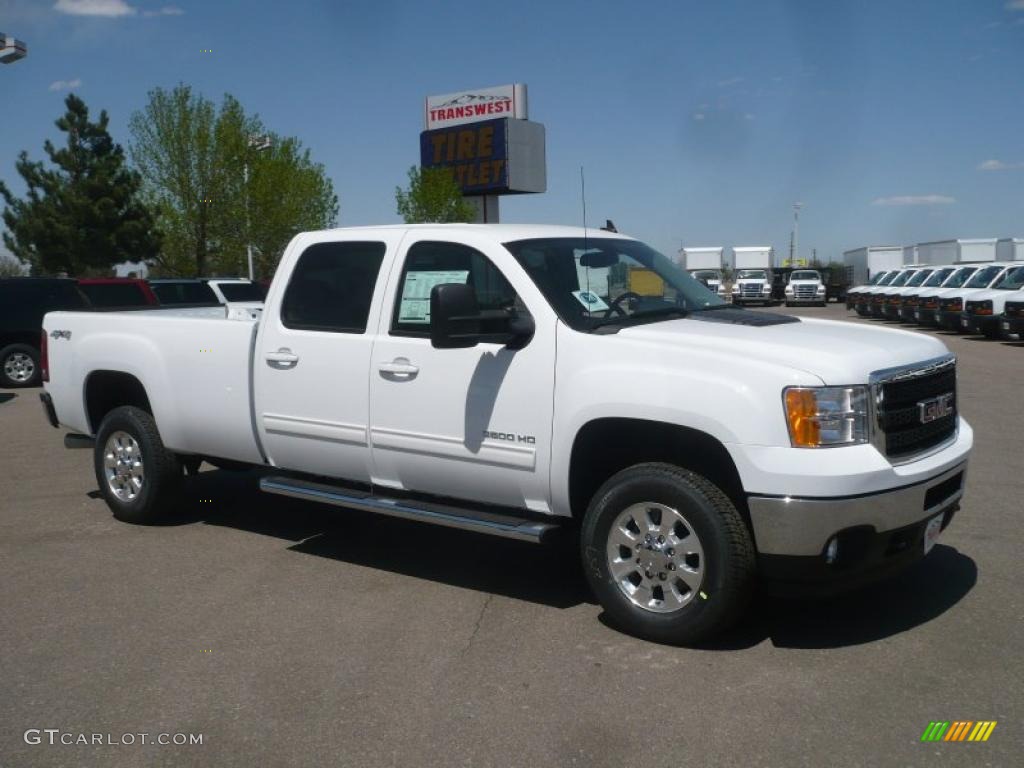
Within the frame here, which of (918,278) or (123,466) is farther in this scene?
(918,278)

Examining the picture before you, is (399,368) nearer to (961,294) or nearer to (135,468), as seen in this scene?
(135,468)

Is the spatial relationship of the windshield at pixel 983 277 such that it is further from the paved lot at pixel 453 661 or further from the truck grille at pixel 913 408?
the truck grille at pixel 913 408

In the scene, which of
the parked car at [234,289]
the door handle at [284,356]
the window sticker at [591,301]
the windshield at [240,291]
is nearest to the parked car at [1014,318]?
the parked car at [234,289]

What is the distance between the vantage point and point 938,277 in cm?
3003

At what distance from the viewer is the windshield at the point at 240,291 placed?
67.8 feet

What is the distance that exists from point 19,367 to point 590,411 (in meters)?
15.2

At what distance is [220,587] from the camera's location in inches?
230

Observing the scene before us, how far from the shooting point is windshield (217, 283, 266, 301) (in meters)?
20.7

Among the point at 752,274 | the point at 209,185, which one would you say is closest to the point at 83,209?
the point at 209,185

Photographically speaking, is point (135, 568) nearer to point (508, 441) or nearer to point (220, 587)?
point (220, 587)

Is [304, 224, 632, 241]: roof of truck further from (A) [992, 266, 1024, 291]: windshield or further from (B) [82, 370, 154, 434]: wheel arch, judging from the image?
(A) [992, 266, 1024, 291]: windshield

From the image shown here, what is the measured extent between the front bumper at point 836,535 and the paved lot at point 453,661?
40cm

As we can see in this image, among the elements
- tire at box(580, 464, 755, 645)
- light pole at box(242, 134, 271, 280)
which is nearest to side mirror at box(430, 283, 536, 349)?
tire at box(580, 464, 755, 645)

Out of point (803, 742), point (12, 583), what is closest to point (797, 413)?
point (803, 742)
